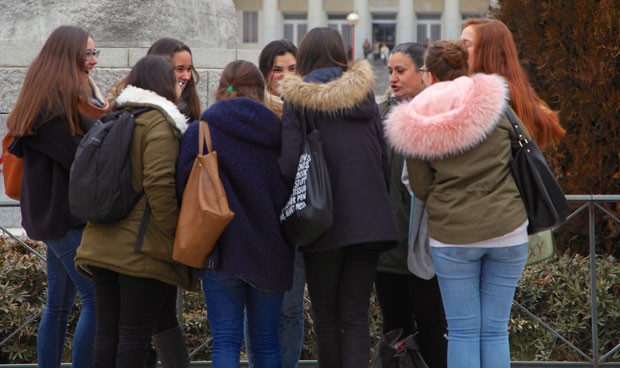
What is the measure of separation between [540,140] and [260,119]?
50.8 inches

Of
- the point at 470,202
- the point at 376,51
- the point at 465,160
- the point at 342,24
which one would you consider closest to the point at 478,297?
the point at 470,202

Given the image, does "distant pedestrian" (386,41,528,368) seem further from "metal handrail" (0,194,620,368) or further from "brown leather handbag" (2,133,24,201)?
"brown leather handbag" (2,133,24,201)

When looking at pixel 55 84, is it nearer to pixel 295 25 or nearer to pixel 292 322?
pixel 292 322

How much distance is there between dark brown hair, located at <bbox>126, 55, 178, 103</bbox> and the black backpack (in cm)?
22

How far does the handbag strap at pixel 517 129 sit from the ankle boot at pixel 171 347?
188cm

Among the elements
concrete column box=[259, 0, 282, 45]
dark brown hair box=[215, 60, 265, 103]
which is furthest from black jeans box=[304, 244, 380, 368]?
concrete column box=[259, 0, 282, 45]

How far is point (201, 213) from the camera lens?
4.50 metres

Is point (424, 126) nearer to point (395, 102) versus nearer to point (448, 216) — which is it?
point (448, 216)

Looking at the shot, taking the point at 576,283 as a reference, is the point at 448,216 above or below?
above

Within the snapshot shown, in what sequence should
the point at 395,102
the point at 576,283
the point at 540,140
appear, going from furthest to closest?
the point at 576,283
the point at 395,102
the point at 540,140

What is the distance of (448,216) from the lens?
4.48 m

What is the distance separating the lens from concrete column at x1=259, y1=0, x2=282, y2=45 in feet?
223

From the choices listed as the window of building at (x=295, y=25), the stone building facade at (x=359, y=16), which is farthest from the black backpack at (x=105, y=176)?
the window of building at (x=295, y=25)

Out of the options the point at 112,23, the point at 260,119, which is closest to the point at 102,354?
the point at 260,119
